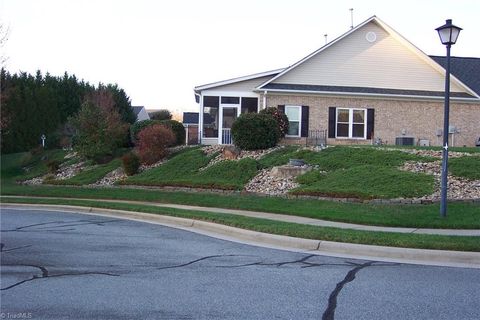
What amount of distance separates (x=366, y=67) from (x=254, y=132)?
898cm

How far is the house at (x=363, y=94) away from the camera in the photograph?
93.0 feet

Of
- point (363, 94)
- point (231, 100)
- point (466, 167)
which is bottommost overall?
point (466, 167)

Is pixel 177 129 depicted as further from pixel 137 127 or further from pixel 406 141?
pixel 406 141

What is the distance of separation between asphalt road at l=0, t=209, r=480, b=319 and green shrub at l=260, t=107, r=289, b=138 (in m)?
14.6

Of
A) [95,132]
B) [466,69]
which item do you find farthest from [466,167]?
[95,132]

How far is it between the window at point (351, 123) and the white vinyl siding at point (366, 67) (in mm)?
1513

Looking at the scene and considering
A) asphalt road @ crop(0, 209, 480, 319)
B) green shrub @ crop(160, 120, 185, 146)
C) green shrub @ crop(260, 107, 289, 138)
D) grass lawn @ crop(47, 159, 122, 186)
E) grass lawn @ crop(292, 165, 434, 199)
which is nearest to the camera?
asphalt road @ crop(0, 209, 480, 319)

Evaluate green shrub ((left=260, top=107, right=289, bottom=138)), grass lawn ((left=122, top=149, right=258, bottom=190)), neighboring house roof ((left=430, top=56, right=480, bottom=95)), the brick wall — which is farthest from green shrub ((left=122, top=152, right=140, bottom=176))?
neighboring house roof ((left=430, top=56, right=480, bottom=95))

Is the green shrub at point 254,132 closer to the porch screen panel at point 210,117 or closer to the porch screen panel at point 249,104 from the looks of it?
the porch screen panel at point 249,104

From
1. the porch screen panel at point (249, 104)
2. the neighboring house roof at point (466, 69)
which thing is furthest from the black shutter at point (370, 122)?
the neighboring house roof at point (466, 69)

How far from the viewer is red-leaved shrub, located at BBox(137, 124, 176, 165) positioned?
2578cm

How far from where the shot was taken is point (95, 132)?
28.8 metres

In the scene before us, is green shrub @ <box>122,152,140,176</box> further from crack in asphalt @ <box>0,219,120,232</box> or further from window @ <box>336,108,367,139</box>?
window @ <box>336,108,367,139</box>

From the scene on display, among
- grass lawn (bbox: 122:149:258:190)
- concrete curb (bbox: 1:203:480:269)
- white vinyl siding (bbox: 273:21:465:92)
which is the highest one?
white vinyl siding (bbox: 273:21:465:92)
